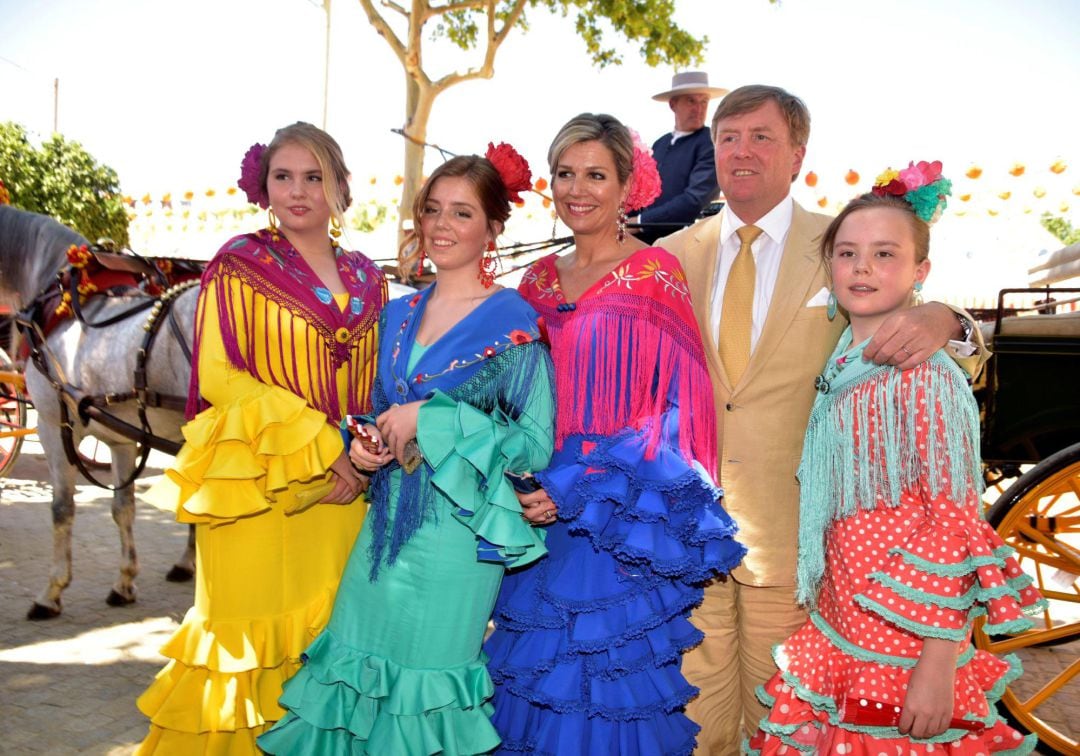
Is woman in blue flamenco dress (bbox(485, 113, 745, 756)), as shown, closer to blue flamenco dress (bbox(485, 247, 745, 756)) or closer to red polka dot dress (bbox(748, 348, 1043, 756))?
blue flamenco dress (bbox(485, 247, 745, 756))

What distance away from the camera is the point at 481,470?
90.0 inches

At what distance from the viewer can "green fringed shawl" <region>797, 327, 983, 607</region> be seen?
204 centimetres

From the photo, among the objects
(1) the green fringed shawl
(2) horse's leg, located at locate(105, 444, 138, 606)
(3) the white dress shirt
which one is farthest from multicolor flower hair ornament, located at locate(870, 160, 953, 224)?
(2) horse's leg, located at locate(105, 444, 138, 606)

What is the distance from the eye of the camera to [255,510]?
263 centimetres

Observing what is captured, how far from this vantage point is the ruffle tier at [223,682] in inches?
105

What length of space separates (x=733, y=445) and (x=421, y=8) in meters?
11.0

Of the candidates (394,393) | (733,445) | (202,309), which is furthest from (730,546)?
(202,309)

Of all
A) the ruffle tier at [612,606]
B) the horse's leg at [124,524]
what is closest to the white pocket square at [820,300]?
the ruffle tier at [612,606]

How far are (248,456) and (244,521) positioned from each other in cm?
25

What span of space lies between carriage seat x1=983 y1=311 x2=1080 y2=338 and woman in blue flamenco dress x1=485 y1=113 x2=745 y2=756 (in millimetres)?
2025

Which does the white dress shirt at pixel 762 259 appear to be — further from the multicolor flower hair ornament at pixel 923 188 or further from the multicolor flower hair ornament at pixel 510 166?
the multicolor flower hair ornament at pixel 510 166

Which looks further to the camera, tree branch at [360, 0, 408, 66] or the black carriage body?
tree branch at [360, 0, 408, 66]

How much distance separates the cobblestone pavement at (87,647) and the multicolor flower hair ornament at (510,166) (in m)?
2.89

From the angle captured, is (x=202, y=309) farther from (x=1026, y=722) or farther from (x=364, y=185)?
(x=364, y=185)
